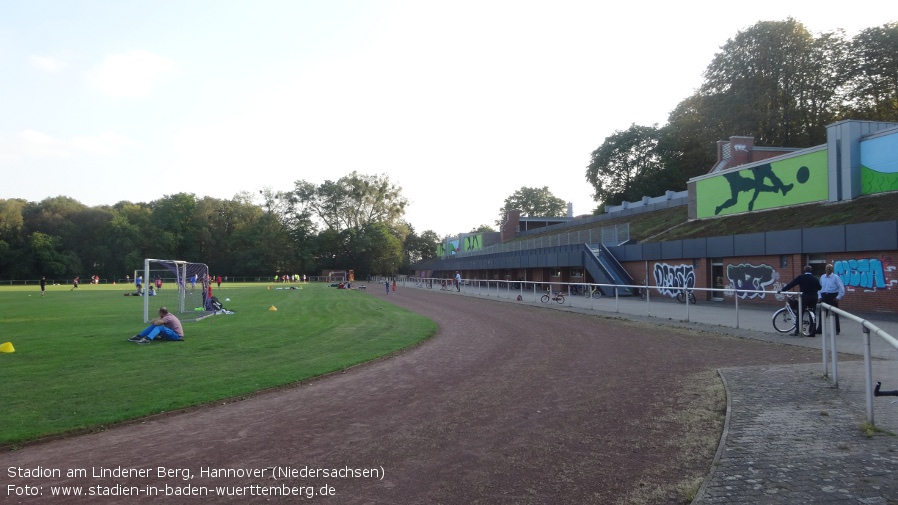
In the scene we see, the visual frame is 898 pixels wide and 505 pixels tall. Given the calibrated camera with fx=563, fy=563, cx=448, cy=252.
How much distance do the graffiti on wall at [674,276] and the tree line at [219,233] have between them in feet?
211

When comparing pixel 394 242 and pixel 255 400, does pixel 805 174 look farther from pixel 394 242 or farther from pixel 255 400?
pixel 394 242

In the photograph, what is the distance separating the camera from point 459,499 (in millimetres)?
4559

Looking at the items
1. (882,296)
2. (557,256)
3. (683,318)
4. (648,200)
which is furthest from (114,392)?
(648,200)

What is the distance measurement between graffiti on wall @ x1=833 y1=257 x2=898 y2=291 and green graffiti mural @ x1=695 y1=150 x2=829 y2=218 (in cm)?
649

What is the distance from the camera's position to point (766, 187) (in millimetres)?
29953

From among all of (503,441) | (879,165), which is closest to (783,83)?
(879,165)

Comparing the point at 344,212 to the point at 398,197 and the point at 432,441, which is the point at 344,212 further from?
the point at 432,441

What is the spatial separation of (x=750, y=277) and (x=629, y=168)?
41293 mm

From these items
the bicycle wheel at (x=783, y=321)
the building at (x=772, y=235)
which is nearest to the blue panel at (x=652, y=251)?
the building at (x=772, y=235)

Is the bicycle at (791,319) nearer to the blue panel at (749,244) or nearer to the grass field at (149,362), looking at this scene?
the grass field at (149,362)

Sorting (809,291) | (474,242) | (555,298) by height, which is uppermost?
(474,242)

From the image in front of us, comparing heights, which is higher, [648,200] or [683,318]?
[648,200]

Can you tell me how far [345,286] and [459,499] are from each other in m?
57.9

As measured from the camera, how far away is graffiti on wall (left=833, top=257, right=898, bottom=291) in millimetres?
19586
